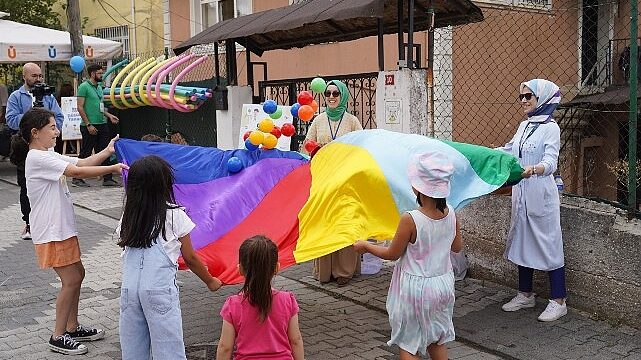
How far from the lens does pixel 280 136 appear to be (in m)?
6.27

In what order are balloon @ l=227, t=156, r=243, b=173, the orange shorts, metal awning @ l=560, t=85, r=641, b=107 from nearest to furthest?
the orange shorts < balloon @ l=227, t=156, r=243, b=173 < metal awning @ l=560, t=85, r=641, b=107

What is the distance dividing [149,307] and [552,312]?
11.3 ft

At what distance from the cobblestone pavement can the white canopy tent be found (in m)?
7.84

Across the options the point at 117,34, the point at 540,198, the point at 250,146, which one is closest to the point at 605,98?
the point at 540,198

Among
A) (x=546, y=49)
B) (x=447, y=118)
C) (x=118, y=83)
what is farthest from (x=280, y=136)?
(x=118, y=83)

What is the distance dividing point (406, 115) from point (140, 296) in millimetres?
4072

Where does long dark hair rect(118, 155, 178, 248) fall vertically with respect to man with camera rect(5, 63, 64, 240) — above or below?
below

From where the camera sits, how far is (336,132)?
275 inches

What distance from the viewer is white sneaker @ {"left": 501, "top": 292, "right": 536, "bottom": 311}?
19.9 feet

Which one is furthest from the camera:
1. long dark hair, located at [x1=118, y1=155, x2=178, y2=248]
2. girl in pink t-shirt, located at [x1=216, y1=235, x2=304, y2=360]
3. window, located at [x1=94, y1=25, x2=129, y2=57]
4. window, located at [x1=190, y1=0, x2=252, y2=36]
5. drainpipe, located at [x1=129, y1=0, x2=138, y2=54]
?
window, located at [x1=94, y1=25, x2=129, y2=57]

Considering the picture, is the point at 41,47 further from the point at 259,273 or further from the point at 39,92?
the point at 259,273

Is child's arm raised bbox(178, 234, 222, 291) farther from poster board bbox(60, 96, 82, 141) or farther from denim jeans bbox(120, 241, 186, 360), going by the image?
poster board bbox(60, 96, 82, 141)

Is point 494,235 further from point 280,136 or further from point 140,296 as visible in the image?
point 140,296

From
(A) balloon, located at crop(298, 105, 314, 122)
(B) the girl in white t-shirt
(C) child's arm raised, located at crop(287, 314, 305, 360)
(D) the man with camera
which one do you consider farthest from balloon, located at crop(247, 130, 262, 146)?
(D) the man with camera
